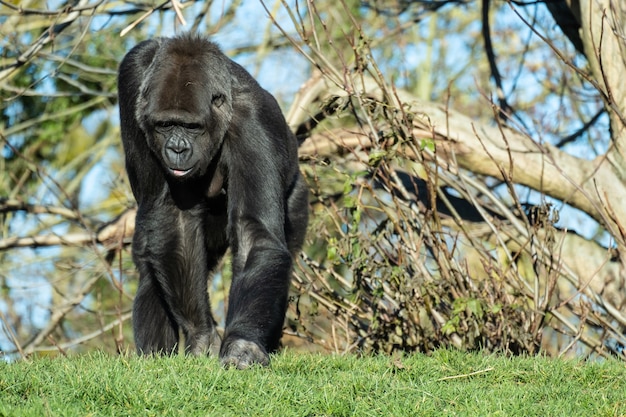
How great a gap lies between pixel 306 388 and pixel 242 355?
21.9 inches

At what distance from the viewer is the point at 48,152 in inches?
670

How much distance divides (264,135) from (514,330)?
257 centimetres

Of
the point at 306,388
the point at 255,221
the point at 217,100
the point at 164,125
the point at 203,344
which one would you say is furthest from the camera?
the point at 203,344

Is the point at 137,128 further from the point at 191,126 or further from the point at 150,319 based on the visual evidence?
the point at 150,319

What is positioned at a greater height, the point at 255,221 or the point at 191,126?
the point at 191,126

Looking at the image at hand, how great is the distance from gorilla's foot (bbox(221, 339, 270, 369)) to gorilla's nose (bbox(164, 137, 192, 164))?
1.22 metres

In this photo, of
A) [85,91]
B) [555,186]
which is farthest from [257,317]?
[85,91]

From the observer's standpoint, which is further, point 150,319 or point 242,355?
point 150,319

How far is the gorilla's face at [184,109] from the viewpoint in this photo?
493 centimetres

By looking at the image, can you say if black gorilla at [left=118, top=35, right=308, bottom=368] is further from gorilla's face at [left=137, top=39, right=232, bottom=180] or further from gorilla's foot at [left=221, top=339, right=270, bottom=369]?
gorilla's foot at [left=221, top=339, right=270, bottom=369]

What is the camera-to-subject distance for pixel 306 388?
3789mm

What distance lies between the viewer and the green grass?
3.45 meters

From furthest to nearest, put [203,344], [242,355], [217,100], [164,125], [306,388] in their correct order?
[203,344]
[217,100]
[164,125]
[242,355]
[306,388]

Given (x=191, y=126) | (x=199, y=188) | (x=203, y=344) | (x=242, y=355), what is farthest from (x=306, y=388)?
(x=199, y=188)
